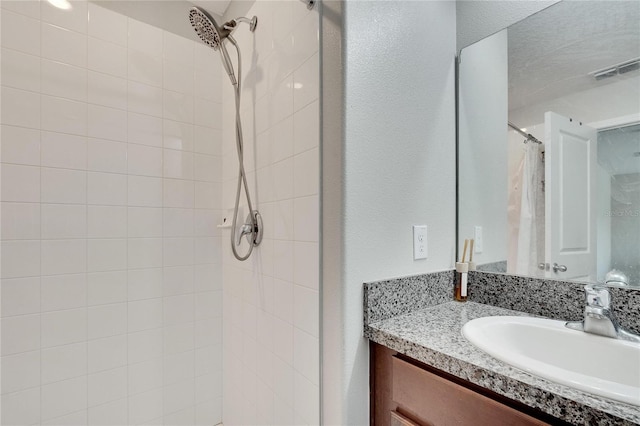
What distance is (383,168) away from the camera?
0.98 meters

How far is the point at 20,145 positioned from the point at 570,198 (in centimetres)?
211

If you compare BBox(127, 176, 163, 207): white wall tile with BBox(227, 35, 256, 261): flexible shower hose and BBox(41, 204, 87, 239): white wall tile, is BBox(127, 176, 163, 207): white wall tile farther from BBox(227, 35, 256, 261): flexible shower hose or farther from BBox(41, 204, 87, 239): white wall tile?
BBox(227, 35, 256, 261): flexible shower hose

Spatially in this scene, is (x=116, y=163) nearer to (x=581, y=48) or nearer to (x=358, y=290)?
(x=358, y=290)

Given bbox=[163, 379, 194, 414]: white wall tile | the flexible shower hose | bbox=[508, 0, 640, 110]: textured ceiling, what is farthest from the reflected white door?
bbox=[163, 379, 194, 414]: white wall tile

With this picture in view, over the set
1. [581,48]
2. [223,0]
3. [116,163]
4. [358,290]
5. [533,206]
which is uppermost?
[223,0]

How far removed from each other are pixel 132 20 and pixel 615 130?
6.77 feet

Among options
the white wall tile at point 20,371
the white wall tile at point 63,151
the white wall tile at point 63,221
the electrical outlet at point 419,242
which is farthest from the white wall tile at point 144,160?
the electrical outlet at point 419,242

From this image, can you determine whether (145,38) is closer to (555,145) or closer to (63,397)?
(63,397)

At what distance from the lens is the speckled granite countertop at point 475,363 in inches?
20.2

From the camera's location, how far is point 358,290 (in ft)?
3.00

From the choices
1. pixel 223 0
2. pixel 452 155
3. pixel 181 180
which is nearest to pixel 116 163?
pixel 181 180

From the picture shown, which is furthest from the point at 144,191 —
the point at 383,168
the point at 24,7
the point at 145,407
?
the point at 383,168

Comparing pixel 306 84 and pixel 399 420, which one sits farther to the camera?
pixel 306 84

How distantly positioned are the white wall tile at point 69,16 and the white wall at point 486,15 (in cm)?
169
